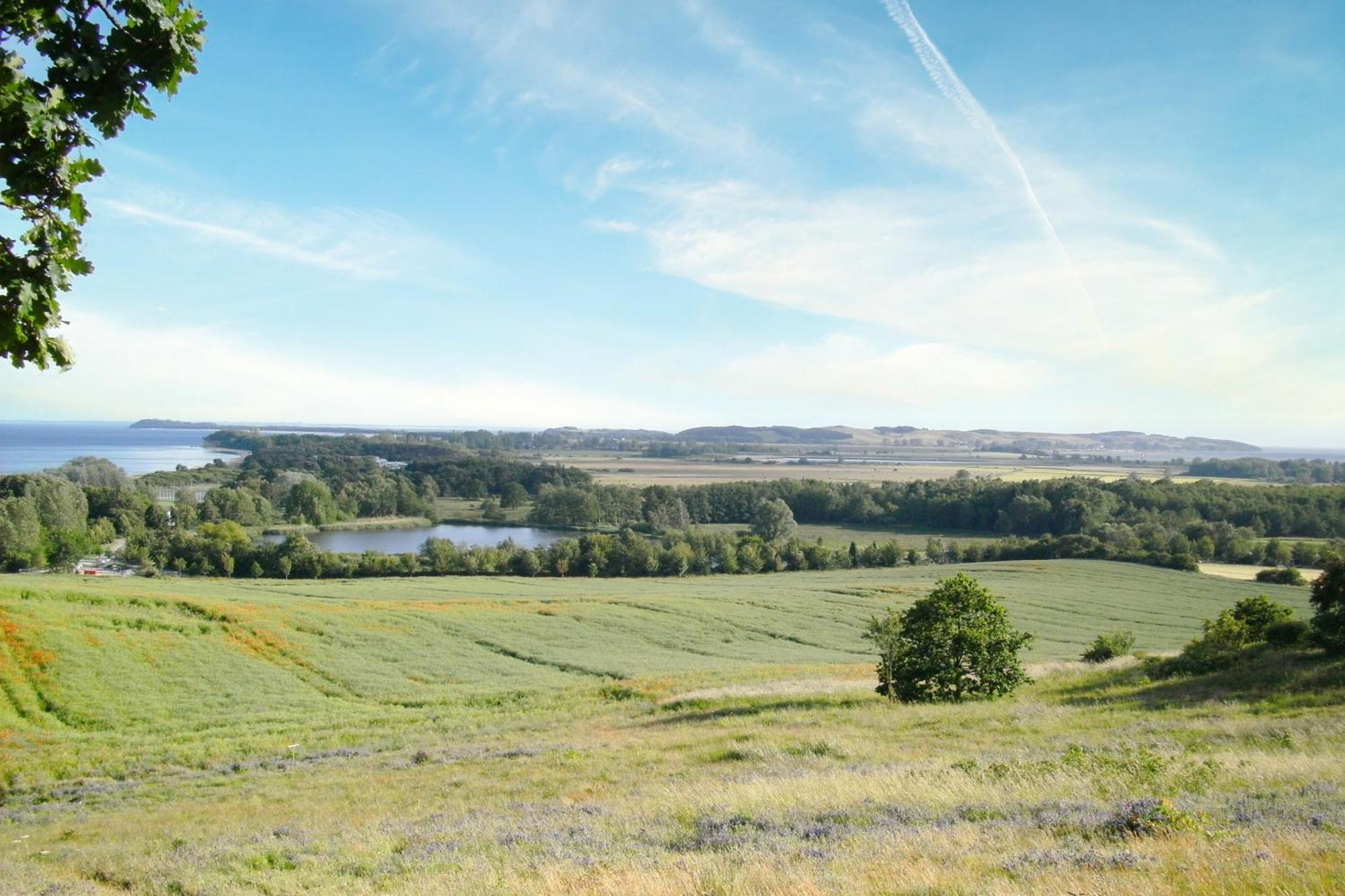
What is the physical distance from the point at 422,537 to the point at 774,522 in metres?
60.3

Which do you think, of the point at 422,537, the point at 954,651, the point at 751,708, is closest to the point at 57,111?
the point at 751,708

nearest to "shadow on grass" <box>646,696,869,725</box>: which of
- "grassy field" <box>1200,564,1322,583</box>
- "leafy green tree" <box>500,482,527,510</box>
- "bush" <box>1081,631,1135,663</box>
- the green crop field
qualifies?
"bush" <box>1081,631,1135,663</box>

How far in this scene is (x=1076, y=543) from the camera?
317 ft

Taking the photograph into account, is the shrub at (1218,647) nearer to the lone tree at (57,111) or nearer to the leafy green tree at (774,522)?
the lone tree at (57,111)

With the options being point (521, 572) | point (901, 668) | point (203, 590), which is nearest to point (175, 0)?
point (901, 668)

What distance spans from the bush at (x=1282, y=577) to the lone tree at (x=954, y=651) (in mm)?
68786

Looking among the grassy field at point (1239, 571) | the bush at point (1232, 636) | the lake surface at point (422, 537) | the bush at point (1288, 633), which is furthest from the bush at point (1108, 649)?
the lake surface at point (422, 537)

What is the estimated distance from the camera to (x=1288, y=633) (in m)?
23.1

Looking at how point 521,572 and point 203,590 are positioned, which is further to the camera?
point 521,572

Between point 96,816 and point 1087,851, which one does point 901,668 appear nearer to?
point 1087,851

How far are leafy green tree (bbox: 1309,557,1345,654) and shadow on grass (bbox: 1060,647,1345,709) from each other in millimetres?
525

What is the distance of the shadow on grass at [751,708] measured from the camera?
22469mm

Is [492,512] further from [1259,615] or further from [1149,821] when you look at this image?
[1149,821]

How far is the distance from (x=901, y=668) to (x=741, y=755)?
9806mm
